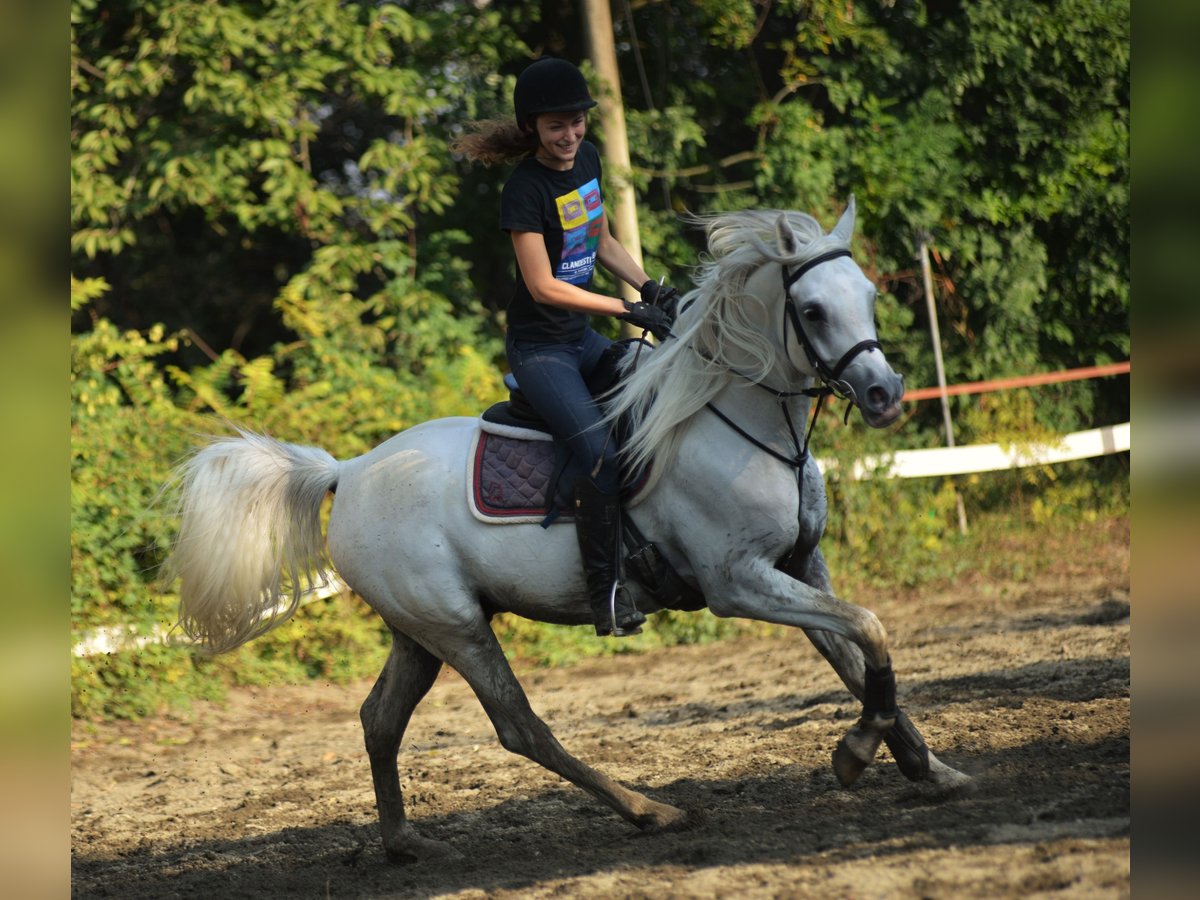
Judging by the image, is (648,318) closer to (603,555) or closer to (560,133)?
(560,133)

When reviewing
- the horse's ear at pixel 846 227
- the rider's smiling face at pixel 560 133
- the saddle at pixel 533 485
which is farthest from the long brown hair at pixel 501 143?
the horse's ear at pixel 846 227

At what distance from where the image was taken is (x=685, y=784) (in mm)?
5578

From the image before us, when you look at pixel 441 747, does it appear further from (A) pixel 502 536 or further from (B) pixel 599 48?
(B) pixel 599 48

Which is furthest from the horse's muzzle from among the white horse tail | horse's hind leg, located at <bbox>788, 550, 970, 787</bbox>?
the white horse tail

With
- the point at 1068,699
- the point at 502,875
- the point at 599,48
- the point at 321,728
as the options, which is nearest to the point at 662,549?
the point at 502,875

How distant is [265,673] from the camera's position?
8.70 meters

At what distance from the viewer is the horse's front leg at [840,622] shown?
4297 millimetres

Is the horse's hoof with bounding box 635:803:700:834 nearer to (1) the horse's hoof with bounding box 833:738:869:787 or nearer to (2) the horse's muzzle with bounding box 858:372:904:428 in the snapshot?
(1) the horse's hoof with bounding box 833:738:869:787

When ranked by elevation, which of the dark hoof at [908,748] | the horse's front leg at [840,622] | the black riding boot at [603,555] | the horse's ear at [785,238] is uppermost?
the horse's ear at [785,238]

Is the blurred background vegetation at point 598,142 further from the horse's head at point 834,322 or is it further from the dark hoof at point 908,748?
the horse's head at point 834,322

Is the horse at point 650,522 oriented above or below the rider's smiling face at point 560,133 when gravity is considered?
below

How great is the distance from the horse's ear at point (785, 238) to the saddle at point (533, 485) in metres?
0.93

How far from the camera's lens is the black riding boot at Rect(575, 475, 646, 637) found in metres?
4.58

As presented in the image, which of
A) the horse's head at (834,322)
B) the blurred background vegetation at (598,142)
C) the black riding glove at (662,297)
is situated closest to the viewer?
the horse's head at (834,322)
